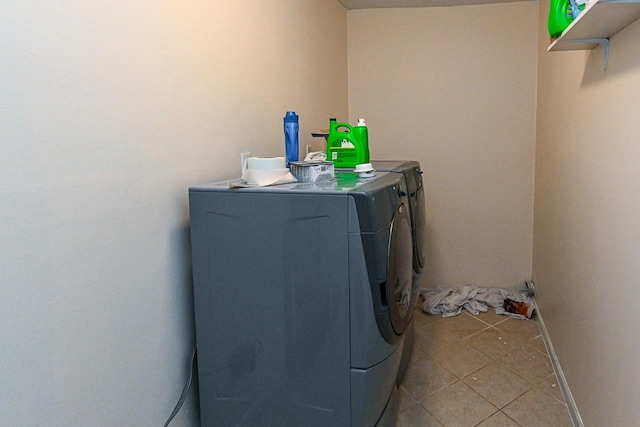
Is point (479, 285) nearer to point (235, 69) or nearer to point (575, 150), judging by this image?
point (575, 150)

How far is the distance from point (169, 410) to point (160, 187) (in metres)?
0.72

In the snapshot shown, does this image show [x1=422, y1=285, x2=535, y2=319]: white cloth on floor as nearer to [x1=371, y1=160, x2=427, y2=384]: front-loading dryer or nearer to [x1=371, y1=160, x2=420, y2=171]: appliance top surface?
[x1=371, y1=160, x2=427, y2=384]: front-loading dryer

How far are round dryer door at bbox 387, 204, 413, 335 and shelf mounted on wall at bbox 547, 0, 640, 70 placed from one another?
0.82 meters

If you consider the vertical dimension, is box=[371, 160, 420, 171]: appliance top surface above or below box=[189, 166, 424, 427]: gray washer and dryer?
above

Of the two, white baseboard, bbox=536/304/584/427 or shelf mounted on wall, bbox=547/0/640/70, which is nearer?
shelf mounted on wall, bbox=547/0/640/70

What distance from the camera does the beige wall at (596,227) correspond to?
1505 millimetres

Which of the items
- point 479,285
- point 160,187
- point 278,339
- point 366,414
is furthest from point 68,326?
point 479,285

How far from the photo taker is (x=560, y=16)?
186 centimetres

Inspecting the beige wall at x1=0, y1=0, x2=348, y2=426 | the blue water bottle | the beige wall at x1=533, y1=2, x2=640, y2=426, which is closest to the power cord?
the beige wall at x1=0, y1=0, x2=348, y2=426

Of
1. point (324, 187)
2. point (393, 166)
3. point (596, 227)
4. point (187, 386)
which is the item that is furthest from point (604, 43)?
point (187, 386)

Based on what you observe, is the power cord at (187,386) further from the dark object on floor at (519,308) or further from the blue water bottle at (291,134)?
the dark object on floor at (519,308)

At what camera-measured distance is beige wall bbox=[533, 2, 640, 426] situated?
1505 millimetres

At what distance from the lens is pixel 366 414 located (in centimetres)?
151

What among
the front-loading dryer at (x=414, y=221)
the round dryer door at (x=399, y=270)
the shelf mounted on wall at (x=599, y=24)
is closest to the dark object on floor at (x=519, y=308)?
the front-loading dryer at (x=414, y=221)
